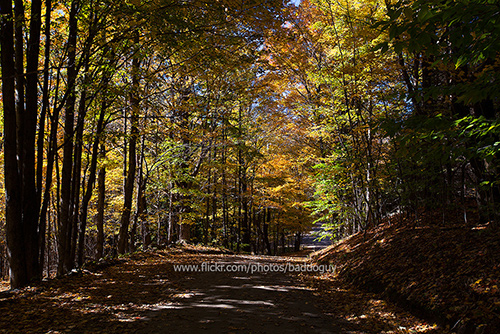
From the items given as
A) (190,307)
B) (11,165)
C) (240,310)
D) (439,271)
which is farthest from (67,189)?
(439,271)

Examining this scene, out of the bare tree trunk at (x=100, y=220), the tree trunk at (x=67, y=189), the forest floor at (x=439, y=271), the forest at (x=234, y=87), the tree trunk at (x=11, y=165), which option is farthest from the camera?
the bare tree trunk at (x=100, y=220)

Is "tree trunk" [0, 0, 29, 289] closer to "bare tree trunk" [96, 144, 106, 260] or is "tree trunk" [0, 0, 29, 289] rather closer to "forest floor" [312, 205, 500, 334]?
"bare tree trunk" [96, 144, 106, 260]

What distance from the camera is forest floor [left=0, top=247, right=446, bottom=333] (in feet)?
12.9

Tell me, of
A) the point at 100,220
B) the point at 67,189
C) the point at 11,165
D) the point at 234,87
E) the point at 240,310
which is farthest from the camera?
the point at 234,87

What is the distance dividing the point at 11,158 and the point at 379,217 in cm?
989

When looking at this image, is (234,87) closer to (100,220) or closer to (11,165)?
(100,220)

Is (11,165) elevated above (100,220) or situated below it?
above

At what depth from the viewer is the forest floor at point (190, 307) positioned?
393 cm

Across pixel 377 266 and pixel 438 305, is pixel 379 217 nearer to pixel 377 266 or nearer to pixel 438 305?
pixel 377 266

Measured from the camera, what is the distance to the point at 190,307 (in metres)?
4.76

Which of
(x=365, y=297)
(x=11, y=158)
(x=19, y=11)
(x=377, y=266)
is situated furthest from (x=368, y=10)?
(x=11, y=158)

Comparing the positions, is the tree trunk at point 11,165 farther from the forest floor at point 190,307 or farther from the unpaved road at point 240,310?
the unpaved road at point 240,310

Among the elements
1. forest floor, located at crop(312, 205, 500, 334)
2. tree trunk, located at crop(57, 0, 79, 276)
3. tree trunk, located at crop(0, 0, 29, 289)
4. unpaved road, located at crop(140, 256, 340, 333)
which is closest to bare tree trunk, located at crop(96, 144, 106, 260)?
tree trunk, located at crop(57, 0, 79, 276)

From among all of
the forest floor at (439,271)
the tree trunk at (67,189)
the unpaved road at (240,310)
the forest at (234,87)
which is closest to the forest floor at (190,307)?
the unpaved road at (240,310)
